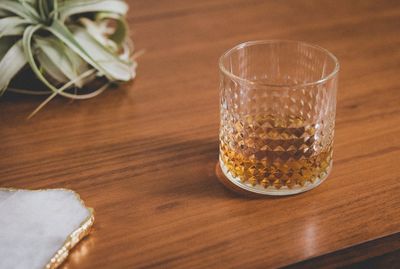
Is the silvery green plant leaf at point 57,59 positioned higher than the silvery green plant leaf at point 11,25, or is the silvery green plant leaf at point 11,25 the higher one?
the silvery green plant leaf at point 11,25

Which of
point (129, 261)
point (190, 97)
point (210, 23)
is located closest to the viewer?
point (129, 261)

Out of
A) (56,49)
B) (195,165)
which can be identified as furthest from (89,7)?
(195,165)

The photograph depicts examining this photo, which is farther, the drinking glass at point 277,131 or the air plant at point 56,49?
the air plant at point 56,49

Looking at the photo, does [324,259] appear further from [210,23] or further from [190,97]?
[210,23]

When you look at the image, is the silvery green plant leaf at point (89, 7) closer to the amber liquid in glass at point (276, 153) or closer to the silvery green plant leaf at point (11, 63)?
the silvery green plant leaf at point (11, 63)

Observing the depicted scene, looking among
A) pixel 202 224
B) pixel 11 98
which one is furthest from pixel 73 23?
pixel 202 224

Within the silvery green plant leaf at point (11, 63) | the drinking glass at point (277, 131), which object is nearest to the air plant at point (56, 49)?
the silvery green plant leaf at point (11, 63)

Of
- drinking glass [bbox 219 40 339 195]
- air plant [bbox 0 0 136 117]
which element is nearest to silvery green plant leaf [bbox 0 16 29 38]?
air plant [bbox 0 0 136 117]
